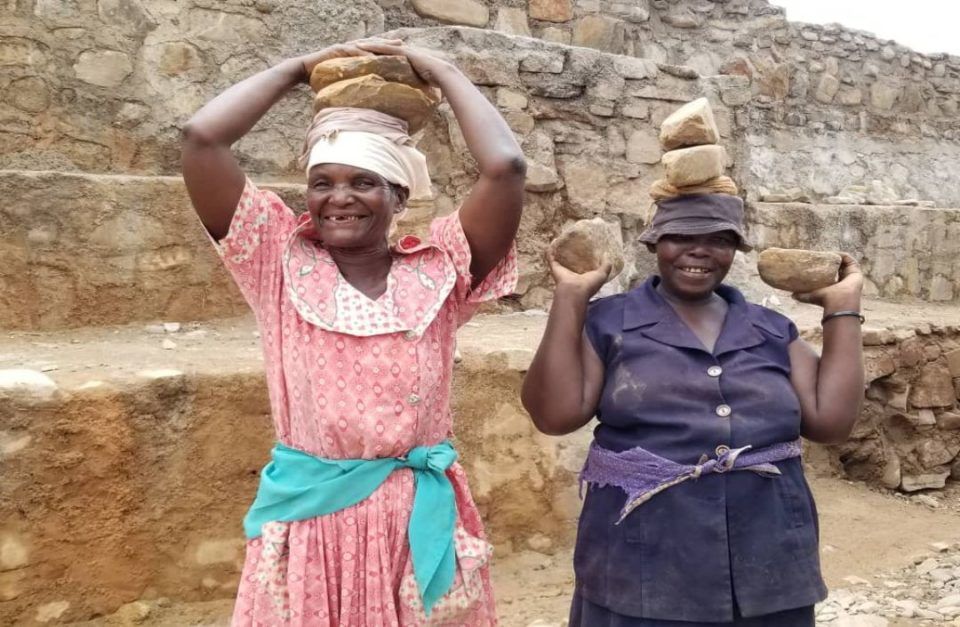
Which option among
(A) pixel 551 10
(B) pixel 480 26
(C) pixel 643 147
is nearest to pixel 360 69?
(C) pixel 643 147

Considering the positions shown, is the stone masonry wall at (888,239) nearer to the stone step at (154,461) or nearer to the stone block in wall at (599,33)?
the stone block in wall at (599,33)

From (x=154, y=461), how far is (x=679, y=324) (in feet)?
5.63

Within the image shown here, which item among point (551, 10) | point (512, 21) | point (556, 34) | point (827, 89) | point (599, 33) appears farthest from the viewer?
point (827, 89)

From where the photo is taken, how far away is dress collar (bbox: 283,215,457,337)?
1604mm

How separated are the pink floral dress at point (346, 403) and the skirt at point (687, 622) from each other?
0.85 feet

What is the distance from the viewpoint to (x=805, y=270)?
2.07 meters

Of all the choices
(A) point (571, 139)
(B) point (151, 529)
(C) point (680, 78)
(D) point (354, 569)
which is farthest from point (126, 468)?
(C) point (680, 78)

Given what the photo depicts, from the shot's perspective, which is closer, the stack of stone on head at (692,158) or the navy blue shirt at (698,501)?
the navy blue shirt at (698,501)

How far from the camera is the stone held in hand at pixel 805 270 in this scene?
2.06 m

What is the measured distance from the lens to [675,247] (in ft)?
6.24

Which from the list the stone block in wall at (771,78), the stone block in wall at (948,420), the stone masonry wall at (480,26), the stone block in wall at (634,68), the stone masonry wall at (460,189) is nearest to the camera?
the stone masonry wall at (460,189)

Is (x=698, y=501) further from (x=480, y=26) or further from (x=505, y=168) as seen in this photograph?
(x=480, y=26)

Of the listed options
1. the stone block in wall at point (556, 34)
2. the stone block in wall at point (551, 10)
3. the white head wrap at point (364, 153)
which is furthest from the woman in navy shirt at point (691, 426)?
the stone block in wall at point (556, 34)

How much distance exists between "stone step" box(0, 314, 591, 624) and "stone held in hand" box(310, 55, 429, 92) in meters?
1.33
